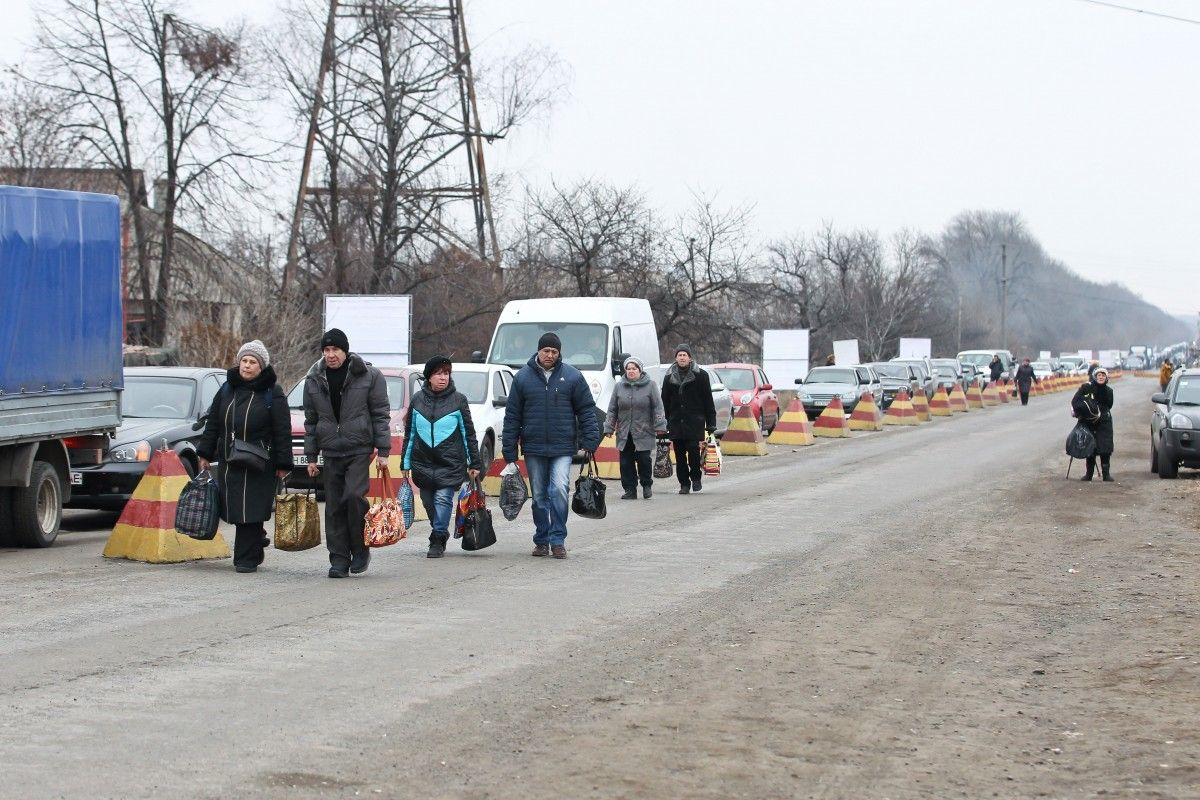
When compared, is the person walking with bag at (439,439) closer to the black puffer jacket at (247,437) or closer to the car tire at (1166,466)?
the black puffer jacket at (247,437)

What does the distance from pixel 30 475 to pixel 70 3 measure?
22778mm

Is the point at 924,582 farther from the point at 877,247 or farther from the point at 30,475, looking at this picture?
the point at 877,247

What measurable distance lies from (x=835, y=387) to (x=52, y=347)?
31294 mm

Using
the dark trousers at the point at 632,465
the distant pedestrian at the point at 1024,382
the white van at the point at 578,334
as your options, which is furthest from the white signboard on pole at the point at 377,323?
the distant pedestrian at the point at 1024,382

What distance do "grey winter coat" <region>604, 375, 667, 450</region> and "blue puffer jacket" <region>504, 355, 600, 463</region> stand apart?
540cm

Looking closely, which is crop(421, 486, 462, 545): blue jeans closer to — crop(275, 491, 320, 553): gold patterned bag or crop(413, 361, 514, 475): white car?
crop(275, 491, 320, 553): gold patterned bag

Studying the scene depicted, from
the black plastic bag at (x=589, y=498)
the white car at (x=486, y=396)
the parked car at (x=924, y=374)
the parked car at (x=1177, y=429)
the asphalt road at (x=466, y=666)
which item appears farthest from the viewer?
the parked car at (x=924, y=374)

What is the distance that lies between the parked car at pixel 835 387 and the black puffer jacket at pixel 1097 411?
62.4 ft

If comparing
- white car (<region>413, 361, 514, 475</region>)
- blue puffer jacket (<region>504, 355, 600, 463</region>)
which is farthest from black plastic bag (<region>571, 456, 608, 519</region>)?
white car (<region>413, 361, 514, 475</region>)

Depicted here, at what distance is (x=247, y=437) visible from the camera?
11734 mm

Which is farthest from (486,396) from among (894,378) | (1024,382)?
(1024,382)

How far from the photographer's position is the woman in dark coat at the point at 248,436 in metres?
11.7

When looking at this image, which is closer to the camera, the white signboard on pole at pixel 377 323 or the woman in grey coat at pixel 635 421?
the woman in grey coat at pixel 635 421

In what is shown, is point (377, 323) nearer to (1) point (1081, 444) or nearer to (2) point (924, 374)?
(1) point (1081, 444)
